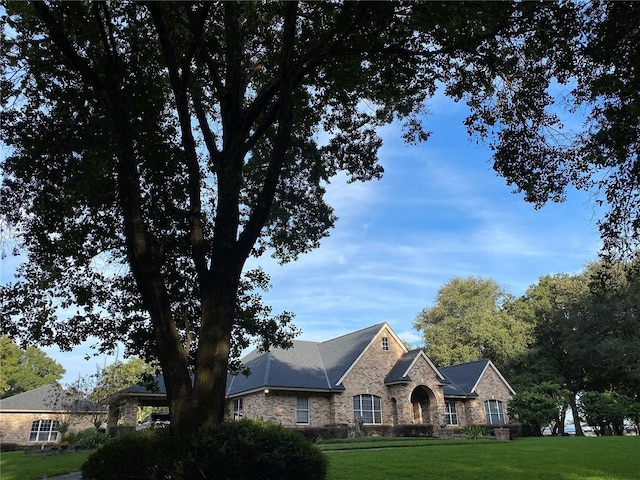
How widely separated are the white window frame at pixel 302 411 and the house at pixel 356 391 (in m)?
0.05

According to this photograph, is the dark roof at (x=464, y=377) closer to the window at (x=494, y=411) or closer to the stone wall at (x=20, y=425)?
the window at (x=494, y=411)

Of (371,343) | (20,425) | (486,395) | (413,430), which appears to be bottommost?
(413,430)

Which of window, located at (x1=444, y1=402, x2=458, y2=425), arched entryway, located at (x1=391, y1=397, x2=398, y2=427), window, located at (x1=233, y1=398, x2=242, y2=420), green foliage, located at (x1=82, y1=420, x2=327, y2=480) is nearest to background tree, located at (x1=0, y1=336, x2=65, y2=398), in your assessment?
window, located at (x1=233, y1=398, x2=242, y2=420)

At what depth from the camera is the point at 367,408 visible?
2906 cm

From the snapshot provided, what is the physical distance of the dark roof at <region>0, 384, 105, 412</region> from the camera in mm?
27234

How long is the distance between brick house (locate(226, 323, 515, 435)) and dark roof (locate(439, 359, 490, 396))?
0.10 m

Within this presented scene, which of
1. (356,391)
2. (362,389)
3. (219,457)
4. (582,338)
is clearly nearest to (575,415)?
(582,338)

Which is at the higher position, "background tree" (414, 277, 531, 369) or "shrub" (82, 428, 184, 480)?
"background tree" (414, 277, 531, 369)

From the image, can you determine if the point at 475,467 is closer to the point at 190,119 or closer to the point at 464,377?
the point at 190,119

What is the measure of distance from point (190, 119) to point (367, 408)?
24.3 m

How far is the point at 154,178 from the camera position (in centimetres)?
976

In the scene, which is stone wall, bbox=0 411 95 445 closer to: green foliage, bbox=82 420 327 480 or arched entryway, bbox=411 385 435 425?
arched entryway, bbox=411 385 435 425

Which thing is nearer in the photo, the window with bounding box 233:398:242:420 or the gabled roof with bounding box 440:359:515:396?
the window with bounding box 233:398:242:420

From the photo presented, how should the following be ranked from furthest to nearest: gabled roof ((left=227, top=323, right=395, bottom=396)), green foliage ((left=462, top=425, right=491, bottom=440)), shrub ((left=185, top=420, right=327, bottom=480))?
1. gabled roof ((left=227, top=323, right=395, bottom=396))
2. green foliage ((left=462, top=425, right=491, bottom=440))
3. shrub ((left=185, top=420, right=327, bottom=480))
